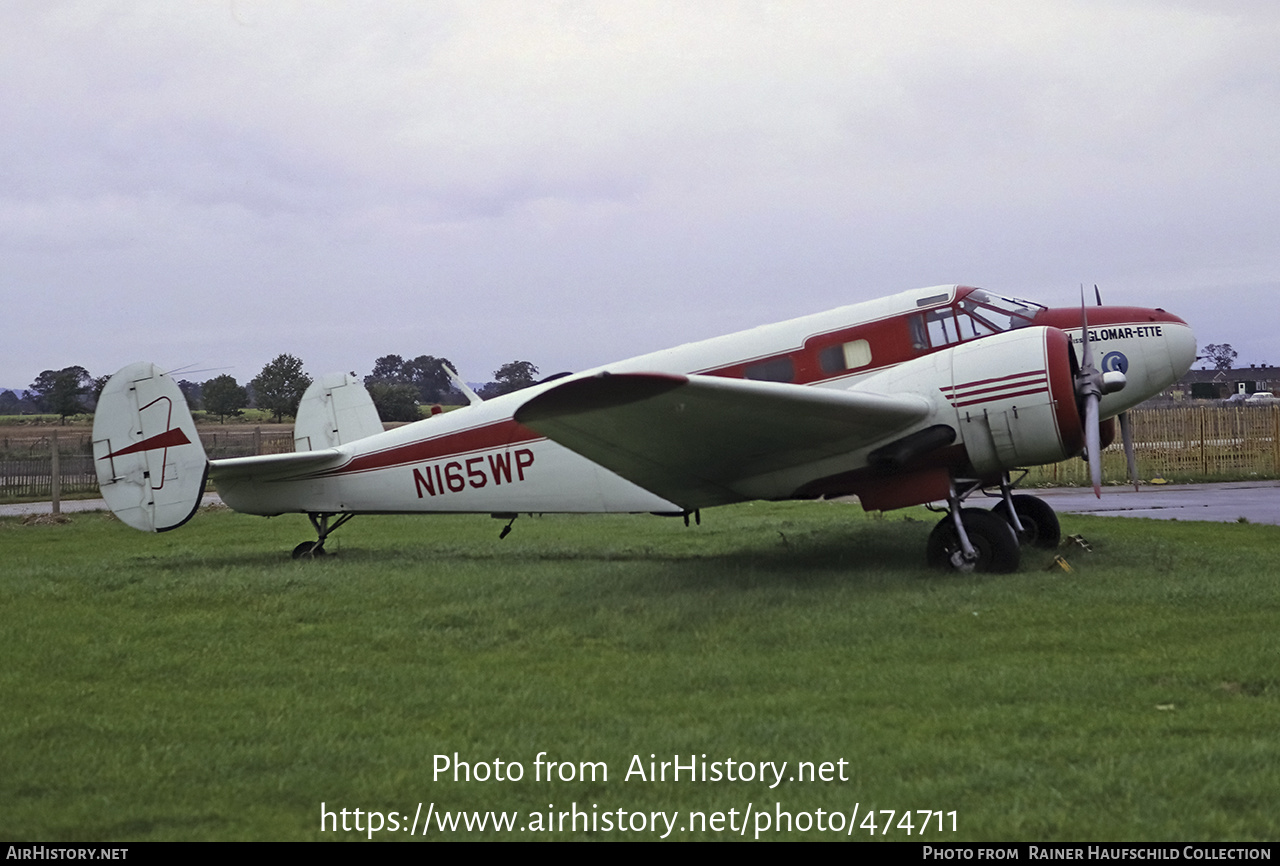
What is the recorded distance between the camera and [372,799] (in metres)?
3.93

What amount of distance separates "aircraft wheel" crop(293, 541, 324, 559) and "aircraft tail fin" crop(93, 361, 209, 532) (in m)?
1.34

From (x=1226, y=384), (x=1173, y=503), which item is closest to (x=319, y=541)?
(x=1173, y=503)

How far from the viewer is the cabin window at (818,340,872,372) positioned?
10.1 metres

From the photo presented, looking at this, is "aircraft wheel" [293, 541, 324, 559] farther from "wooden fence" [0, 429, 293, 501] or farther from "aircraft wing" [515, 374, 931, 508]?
"wooden fence" [0, 429, 293, 501]

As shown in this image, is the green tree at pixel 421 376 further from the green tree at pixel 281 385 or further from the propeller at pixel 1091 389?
the propeller at pixel 1091 389

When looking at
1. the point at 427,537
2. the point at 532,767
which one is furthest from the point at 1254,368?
the point at 532,767

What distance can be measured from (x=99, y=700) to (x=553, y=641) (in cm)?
280

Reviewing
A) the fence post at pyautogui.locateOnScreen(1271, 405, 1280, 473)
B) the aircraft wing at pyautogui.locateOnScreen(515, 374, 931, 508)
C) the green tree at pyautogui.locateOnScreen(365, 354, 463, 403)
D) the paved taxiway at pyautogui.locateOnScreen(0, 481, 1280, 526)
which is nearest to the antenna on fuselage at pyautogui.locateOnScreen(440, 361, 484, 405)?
the aircraft wing at pyautogui.locateOnScreen(515, 374, 931, 508)

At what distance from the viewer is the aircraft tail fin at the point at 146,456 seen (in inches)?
445

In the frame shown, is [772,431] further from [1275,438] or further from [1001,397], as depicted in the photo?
Answer: [1275,438]

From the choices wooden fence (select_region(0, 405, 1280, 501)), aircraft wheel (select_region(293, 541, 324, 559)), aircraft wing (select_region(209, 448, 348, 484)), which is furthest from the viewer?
wooden fence (select_region(0, 405, 1280, 501))

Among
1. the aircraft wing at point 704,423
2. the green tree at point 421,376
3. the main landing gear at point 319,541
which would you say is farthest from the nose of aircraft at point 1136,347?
the green tree at point 421,376

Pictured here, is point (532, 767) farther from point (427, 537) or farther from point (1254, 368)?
point (1254, 368)

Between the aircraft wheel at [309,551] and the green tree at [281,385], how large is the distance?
33662mm
